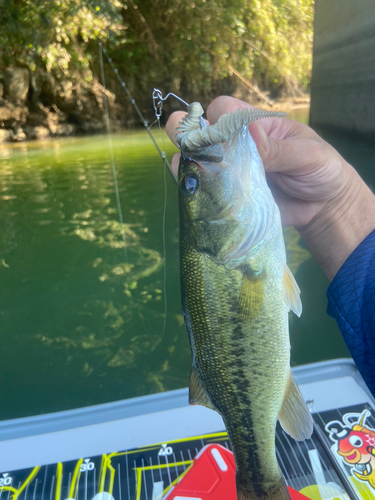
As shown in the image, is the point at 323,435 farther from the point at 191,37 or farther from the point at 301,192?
the point at 191,37

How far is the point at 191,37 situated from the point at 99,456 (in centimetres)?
1650

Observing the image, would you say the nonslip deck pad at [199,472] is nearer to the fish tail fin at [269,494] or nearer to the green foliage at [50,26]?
the fish tail fin at [269,494]

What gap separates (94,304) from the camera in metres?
3.86

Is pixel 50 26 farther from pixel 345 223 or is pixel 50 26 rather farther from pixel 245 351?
pixel 245 351

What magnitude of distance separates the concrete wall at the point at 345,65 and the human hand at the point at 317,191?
22.4ft

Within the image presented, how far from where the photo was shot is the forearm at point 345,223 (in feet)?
5.79

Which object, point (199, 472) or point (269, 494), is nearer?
point (269, 494)

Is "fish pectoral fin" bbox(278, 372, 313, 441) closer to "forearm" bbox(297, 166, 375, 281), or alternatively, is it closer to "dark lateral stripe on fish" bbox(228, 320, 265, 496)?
"dark lateral stripe on fish" bbox(228, 320, 265, 496)

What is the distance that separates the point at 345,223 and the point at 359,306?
458mm

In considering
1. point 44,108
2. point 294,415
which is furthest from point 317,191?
point 44,108

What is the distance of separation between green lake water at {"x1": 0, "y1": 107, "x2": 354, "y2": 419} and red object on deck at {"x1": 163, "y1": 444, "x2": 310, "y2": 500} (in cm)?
153

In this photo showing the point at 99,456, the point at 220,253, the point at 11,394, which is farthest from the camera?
the point at 11,394

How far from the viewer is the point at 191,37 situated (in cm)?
1527

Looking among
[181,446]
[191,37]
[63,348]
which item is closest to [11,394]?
[63,348]
